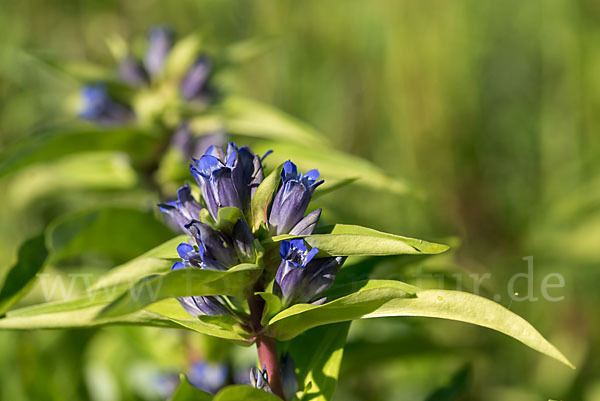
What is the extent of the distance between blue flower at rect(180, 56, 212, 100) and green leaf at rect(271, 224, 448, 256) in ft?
2.73

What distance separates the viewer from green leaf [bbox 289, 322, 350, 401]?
862mm

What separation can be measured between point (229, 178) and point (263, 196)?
5 cm

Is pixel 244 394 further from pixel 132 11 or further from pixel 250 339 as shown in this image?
pixel 132 11

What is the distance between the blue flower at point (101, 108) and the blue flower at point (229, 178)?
26.4 inches

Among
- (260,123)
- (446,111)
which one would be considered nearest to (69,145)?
(260,123)

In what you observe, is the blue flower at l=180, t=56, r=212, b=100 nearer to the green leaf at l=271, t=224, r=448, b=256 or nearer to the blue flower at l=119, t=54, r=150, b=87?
the blue flower at l=119, t=54, r=150, b=87

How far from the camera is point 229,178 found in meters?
0.78

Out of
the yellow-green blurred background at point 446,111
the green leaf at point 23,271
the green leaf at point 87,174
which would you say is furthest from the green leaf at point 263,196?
the yellow-green blurred background at point 446,111

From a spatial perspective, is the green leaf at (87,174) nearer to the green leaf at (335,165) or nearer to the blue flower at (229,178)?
the green leaf at (335,165)

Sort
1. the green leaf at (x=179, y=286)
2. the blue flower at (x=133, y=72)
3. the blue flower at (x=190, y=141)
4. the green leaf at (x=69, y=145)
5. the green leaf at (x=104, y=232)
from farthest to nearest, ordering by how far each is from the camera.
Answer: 1. the blue flower at (x=133, y=72)
2. the blue flower at (x=190, y=141)
3. the green leaf at (x=69, y=145)
4. the green leaf at (x=104, y=232)
5. the green leaf at (x=179, y=286)

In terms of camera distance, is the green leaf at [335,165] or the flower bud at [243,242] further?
the green leaf at [335,165]

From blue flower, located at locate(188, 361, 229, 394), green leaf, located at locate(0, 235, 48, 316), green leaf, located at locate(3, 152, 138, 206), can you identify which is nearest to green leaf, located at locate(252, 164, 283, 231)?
green leaf, located at locate(0, 235, 48, 316)

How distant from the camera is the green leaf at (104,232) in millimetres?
1076

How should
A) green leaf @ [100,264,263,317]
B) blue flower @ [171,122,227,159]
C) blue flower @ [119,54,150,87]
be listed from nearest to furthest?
green leaf @ [100,264,263,317], blue flower @ [171,122,227,159], blue flower @ [119,54,150,87]
